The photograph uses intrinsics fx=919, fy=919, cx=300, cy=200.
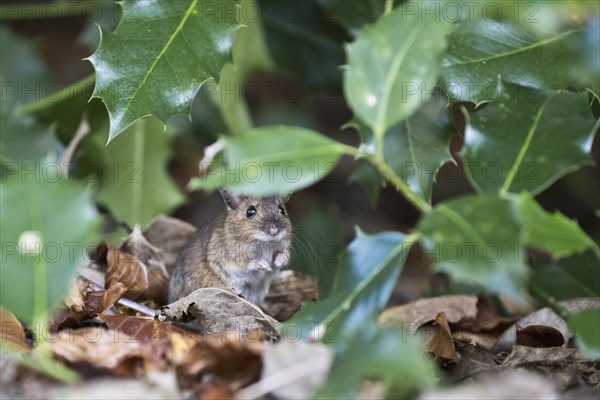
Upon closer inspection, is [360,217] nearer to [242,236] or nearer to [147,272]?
[242,236]

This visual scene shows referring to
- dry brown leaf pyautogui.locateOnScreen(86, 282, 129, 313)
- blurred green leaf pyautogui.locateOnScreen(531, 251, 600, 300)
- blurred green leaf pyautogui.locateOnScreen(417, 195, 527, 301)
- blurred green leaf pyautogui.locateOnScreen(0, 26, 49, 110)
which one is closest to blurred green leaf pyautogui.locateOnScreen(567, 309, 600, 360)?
blurred green leaf pyautogui.locateOnScreen(417, 195, 527, 301)

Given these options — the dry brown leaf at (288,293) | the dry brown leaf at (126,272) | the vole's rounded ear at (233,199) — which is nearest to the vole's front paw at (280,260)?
the dry brown leaf at (288,293)

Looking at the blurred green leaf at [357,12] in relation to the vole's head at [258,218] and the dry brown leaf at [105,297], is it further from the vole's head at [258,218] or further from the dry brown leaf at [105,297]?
the dry brown leaf at [105,297]

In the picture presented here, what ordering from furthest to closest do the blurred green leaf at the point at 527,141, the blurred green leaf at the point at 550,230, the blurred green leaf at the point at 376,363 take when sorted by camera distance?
the blurred green leaf at the point at 527,141 < the blurred green leaf at the point at 550,230 < the blurred green leaf at the point at 376,363

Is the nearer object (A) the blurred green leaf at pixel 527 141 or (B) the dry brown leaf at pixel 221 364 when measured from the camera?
(B) the dry brown leaf at pixel 221 364

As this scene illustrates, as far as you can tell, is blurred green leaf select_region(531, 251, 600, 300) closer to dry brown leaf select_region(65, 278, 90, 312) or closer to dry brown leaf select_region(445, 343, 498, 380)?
dry brown leaf select_region(445, 343, 498, 380)

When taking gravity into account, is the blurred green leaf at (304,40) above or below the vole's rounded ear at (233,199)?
above

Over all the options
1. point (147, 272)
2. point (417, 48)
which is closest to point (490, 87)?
point (417, 48)
